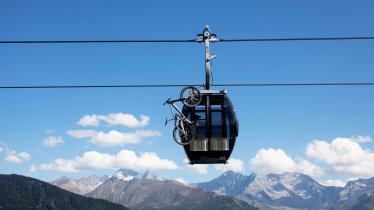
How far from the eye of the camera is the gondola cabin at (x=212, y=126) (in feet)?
80.9

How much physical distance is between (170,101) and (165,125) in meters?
1.22

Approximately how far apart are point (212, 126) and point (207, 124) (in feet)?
0.87

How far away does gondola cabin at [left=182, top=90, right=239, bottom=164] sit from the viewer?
80.9 feet

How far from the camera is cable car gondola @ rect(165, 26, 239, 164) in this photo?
80.7 feet

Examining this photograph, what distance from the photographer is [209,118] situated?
25.0 metres

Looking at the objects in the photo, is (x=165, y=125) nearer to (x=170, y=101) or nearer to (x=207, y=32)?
(x=170, y=101)

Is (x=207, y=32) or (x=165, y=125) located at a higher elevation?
(x=207, y=32)

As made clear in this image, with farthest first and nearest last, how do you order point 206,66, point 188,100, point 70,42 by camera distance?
point 188,100 < point 206,66 < point 70,42

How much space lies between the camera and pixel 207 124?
2486 centimetres

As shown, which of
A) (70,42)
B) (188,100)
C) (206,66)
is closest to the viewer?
(70,42)

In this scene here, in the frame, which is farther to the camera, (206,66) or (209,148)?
(209,148)

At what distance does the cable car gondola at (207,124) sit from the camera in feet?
80.7

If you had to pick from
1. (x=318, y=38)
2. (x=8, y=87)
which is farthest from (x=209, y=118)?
(x=8, y=87)

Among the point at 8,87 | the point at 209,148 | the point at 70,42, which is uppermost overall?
the point at 70,42
